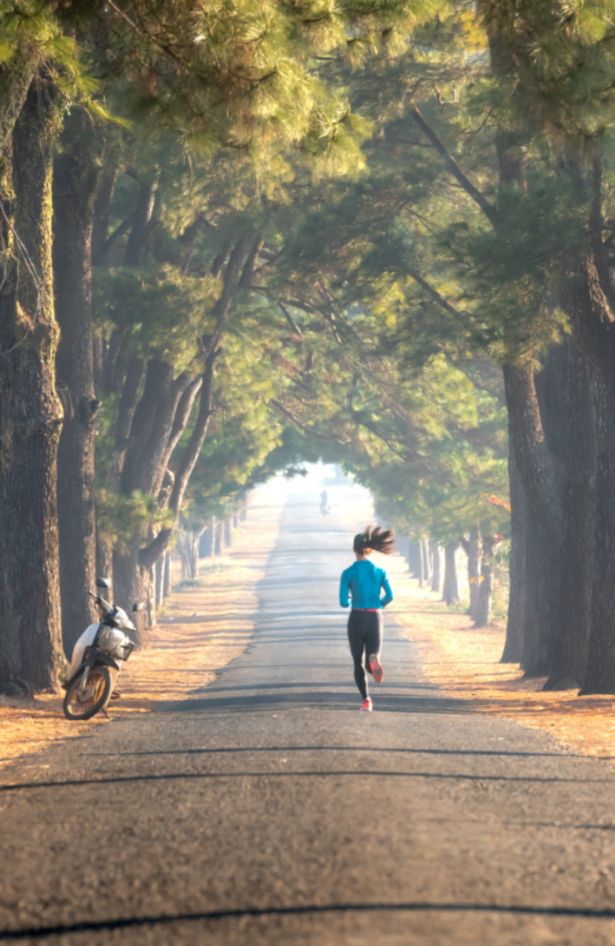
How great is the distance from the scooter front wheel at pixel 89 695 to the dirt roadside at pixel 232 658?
0.14m

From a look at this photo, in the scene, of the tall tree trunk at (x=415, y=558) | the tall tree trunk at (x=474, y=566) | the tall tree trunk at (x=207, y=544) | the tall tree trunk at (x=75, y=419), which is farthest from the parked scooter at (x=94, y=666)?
the tall tree trunk at (x=207, y=544)

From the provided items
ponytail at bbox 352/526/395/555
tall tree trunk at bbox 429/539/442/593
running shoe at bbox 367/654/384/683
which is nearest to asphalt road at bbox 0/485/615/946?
running shoe at bbox 367/654/384/683

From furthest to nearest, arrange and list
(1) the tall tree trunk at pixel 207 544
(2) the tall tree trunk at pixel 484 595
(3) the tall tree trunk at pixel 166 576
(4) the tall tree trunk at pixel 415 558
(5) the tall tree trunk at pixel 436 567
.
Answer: (1) the tall tree trunk at pixel 207 544, (4) the tall tree trunk at pixel 415 558, (5) the tall tree trunk at pixel 436 567, (3) the tall tree trunk at pixel 166 576, (2) the tall tree trunk at pixel 484 595

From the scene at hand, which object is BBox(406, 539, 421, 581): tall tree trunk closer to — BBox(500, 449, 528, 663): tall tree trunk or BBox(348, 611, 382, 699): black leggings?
BBox(500, 449, 528, 663): tall tree trunk

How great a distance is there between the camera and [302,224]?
23.8 m

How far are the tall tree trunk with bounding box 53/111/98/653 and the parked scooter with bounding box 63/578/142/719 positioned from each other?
21.8ft

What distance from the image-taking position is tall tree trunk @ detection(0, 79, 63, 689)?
53.5 feet

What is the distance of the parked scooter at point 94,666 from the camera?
14539mm

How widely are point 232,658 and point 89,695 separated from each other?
13780mm

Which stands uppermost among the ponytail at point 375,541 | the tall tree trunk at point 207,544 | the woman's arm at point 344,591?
the tall tree trunk at point 207,544

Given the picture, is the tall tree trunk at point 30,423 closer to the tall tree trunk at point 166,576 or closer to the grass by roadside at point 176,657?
the grass by roadside at point 176,657

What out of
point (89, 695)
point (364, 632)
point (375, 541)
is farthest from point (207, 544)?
point (364, 632)

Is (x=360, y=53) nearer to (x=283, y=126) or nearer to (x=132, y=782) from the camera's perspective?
(x=283, y=126)

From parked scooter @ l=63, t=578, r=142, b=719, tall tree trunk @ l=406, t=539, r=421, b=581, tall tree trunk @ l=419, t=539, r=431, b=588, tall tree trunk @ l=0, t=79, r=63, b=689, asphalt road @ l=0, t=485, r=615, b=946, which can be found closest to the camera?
asphalt road @ l=0, t=485, r=615, b=946
